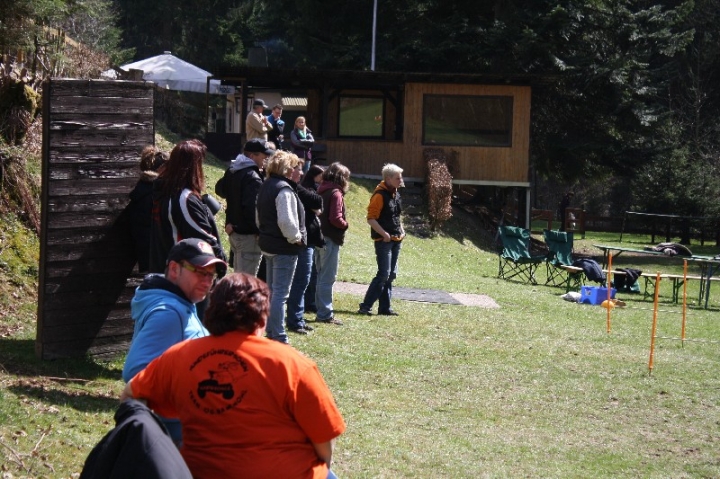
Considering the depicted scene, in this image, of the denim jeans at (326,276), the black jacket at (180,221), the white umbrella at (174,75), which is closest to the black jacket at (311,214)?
the denim jeans at (326,276)

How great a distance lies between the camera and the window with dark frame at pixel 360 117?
94.5ft

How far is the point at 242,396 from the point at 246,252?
5568 millimetres

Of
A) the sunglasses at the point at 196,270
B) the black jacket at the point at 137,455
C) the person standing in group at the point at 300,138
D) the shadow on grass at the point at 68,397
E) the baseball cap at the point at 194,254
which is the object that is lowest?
the shadow on grass at the point at 68,397

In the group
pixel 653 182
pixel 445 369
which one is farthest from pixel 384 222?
pixel 653 182

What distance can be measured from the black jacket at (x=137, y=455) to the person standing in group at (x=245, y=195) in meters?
5.53

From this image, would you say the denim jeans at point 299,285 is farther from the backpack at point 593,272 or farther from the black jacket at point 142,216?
the backpack at point 593,272

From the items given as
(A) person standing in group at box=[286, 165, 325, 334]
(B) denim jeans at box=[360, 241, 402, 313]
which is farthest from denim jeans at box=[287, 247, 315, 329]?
(B) denim jeans at box=[360, 241, 402, 313]

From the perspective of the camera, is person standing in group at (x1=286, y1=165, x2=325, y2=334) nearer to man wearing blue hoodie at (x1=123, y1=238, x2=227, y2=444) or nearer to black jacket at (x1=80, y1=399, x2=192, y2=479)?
man wearing blue hoodie at (x1=123, y1=238, x2=227, y2=444)

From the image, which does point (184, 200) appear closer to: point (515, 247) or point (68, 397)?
point (68, 397)

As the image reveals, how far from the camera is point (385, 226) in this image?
11.8 meters

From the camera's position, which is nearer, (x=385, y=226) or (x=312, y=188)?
(x=312, y=188)

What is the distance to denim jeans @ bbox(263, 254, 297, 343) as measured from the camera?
882 cm

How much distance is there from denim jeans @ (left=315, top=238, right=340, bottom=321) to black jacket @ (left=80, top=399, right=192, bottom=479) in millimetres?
7618

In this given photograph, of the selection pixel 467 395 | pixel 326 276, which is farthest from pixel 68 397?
pixel 326 276
